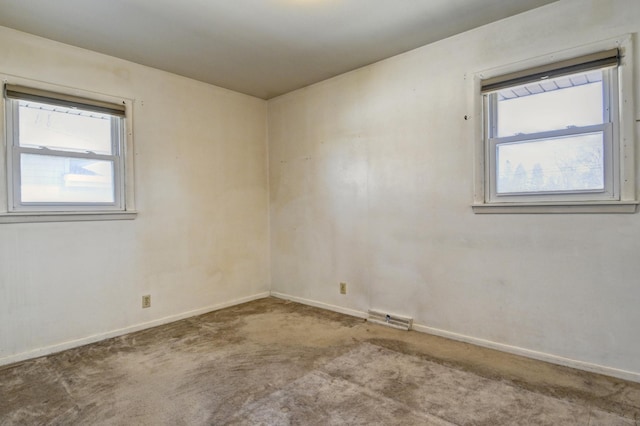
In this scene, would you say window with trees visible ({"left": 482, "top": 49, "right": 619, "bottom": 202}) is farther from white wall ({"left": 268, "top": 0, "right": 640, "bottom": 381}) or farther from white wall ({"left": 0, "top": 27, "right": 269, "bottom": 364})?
white wall ({"left": 0, "top": 27, "right": 269, "bottom": 364})

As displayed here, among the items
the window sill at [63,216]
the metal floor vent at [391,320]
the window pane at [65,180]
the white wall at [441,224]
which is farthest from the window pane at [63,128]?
the metal floor vent at [391,320]

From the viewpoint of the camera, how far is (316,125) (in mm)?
3980

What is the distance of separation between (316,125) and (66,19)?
2.34m

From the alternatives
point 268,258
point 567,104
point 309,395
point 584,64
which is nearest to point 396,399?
point 309,395

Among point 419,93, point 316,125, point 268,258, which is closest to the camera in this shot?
point 419,93

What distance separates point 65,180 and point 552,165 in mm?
3850

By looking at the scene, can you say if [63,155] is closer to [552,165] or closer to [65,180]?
[65,180]

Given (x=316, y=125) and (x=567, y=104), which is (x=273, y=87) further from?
(x=567, y=104)

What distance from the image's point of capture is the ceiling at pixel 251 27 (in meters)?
2.43

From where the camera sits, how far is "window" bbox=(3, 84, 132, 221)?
2719 mm

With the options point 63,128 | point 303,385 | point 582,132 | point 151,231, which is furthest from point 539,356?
point 63,128

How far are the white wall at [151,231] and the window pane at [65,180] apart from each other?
22 cm

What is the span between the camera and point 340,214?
379cm

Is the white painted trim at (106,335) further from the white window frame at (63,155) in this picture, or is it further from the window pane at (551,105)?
the window pane at (551,105)
